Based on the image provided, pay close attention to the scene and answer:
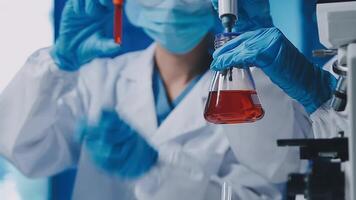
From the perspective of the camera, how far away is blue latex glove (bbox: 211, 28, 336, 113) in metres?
1.22

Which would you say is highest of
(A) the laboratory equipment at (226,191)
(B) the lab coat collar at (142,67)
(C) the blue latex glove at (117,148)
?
(B) the lab coat collar at (142,67)

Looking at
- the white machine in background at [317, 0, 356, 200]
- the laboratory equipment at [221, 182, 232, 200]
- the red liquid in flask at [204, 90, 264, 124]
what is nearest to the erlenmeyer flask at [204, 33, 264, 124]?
the red liquid in flask at [204, 90, 264, 124]

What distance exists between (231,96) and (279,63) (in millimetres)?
141

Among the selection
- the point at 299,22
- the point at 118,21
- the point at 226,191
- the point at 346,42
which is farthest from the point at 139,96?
the point at 346,42

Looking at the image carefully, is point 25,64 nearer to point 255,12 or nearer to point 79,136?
point 79,136

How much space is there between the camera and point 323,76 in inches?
50.7

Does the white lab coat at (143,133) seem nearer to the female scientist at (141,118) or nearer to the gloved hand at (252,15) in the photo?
the female scientist at (141,118)

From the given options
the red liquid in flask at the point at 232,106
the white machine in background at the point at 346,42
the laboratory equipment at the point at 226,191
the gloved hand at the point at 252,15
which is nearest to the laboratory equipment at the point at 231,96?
the red liquid in flask at the point at 232,106

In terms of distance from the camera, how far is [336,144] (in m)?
0.79

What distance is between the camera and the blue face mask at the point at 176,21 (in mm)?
1423

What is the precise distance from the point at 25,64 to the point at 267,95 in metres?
0.68

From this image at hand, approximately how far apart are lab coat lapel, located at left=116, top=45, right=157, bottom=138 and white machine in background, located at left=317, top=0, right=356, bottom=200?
2.13 ft

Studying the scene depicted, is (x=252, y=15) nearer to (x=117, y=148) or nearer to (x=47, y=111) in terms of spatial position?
(x=117, y=148)

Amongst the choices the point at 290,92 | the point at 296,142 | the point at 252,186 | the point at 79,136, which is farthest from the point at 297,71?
the point at 79,136
